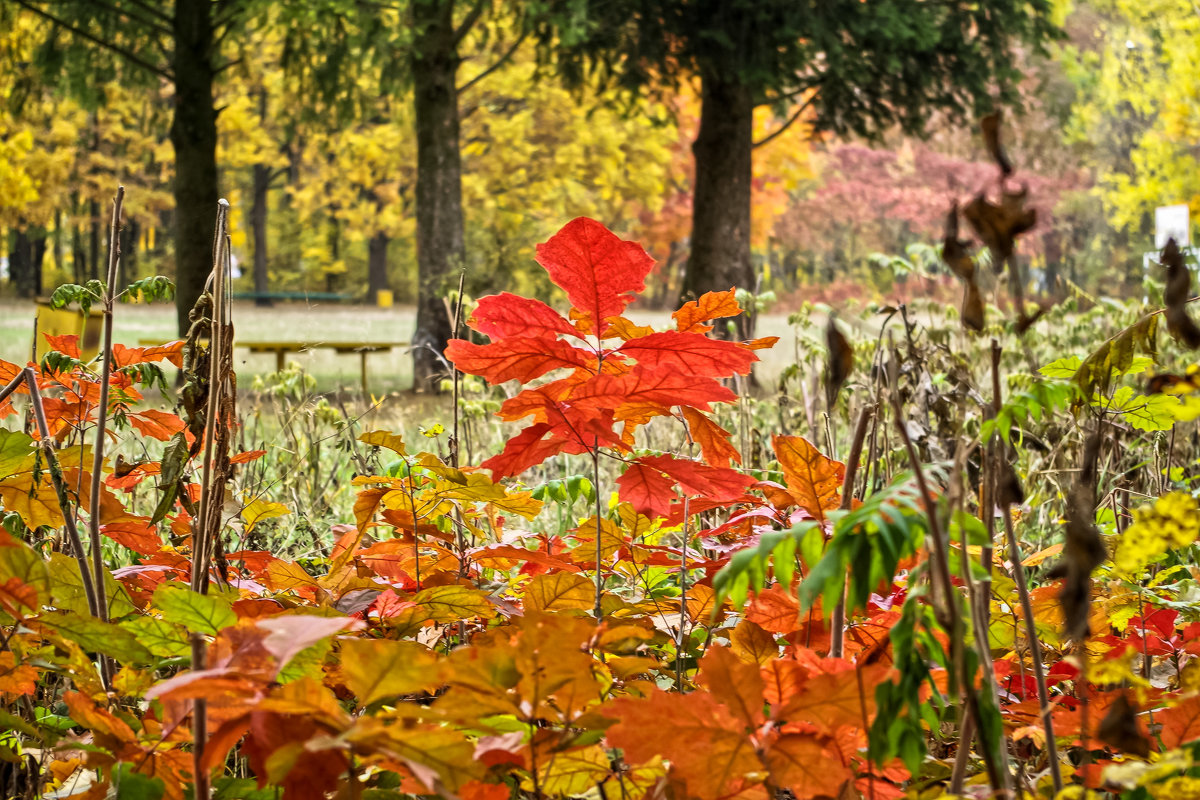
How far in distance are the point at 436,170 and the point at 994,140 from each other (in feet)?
34.8

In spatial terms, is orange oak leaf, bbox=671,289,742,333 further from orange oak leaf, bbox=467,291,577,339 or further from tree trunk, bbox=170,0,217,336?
tree trunk, bbox=170,0,217,336

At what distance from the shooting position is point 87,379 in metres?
1.36

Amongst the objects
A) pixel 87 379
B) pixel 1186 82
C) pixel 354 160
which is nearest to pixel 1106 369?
pixel 87 379

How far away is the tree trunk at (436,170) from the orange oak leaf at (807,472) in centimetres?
903

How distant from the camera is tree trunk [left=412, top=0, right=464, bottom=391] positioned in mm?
10195

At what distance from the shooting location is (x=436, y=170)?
10766 mm

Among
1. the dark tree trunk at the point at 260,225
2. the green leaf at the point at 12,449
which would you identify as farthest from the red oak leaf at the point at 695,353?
the dark tree trunk at the point at 260,225

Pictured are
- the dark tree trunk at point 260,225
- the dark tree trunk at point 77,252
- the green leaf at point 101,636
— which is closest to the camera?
the green leaf at point 101,636

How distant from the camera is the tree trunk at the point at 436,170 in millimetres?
10195

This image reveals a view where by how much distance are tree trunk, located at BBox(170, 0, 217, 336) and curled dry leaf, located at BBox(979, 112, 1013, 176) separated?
9062mm

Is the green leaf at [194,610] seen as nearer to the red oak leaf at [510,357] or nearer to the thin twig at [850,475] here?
the red oak leaf at [510,357]

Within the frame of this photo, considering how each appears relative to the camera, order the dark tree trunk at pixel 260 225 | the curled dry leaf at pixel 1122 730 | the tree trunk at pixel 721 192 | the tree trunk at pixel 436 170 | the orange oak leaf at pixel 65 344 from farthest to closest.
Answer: the dark tree trunk at pixel 260 225 < the tree trunk at pixel 436 170 < the tree trunk at pixel 721 192 < the orange oak leaf at pixel 65 344 < the curled dry leaf at pixel 1122 730

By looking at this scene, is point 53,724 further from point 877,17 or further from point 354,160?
point 354,160

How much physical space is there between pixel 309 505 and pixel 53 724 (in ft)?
7.19
